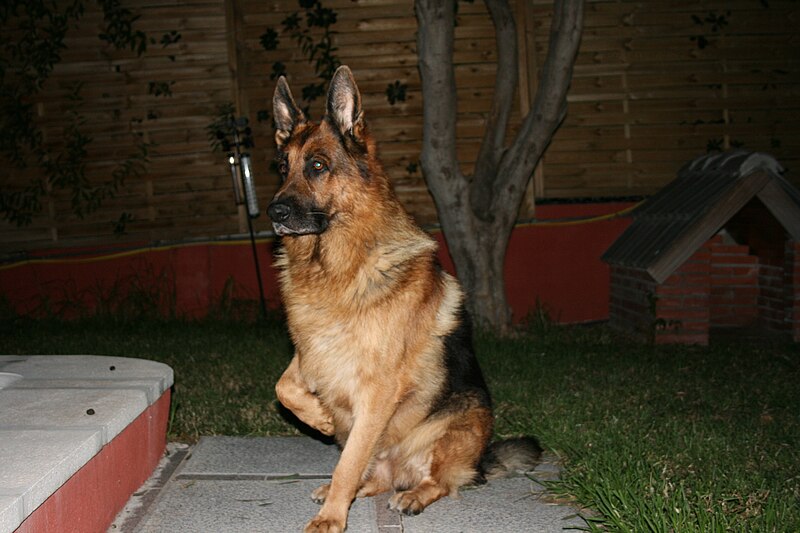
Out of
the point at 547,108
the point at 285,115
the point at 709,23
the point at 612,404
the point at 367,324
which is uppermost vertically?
the point at 709,23

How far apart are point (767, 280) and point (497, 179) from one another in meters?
2.79

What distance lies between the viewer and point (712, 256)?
24.4ft

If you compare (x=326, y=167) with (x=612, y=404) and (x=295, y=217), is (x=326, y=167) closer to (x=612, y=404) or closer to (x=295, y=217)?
(x=295, y=217)

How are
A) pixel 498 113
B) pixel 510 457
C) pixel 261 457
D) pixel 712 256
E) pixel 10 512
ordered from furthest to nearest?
pixel 712 256
pixel 498 113
pixel 261 457
pixel 510 457
pixel 10 512

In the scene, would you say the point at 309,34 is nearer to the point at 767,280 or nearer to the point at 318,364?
the point at 767,280

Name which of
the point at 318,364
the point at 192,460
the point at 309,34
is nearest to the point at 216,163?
the point at 309,34

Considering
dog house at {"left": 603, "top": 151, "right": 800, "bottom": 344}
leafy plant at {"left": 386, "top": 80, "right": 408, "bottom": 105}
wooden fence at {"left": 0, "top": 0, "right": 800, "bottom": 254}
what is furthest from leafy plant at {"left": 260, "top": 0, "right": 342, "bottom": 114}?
dog house at {"left": 603, "top": 151, "right": 800, "bottom": 344}

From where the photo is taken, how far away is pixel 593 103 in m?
8.23

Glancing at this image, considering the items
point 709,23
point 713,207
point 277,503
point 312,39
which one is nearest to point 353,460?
point 277,503

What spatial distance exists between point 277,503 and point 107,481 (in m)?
0.68

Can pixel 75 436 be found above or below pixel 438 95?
below

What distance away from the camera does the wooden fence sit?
8.09 meters

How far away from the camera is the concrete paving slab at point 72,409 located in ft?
8.68

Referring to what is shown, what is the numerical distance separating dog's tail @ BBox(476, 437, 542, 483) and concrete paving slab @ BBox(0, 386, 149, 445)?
4.96 feet
